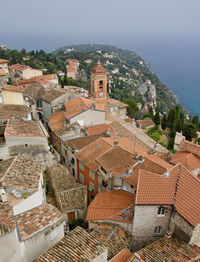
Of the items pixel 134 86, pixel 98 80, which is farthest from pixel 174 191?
pixel 134 86

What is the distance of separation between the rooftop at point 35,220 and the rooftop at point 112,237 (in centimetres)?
413

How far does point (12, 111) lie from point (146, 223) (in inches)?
889

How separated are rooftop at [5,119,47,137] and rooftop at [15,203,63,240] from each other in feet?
30.8

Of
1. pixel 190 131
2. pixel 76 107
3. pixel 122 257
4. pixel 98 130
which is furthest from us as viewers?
pixel 190 131

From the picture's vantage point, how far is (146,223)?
18.3 metres

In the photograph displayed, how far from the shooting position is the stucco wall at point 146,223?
17.8 meters

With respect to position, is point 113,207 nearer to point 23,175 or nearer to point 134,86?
point 23,175

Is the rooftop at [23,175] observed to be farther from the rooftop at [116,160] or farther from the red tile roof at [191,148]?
the red tile roof at [191,148]

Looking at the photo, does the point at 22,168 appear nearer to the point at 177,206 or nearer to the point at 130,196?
the point at 130,196

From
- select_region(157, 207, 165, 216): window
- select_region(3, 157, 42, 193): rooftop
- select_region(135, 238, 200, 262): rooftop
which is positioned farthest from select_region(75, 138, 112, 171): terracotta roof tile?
select_region(135, 238, 200, 262): rooftop

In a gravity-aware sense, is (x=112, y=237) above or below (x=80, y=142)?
below

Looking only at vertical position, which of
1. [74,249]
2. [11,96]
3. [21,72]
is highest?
[11,96]

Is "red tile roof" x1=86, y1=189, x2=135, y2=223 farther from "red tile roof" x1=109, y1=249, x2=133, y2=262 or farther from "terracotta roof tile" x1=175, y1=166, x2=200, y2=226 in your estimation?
"terracotta roof tile" x1=175, y1=166, x2=200, y2=226

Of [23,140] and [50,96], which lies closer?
[23,140]
